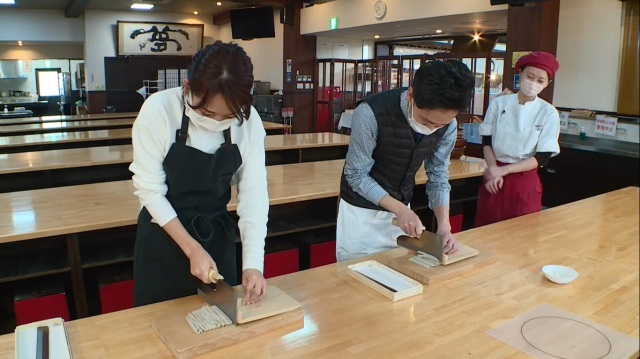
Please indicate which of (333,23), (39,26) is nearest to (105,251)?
(333,23)

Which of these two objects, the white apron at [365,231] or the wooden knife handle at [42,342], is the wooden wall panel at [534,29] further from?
the wooden knife handle at [42,342]

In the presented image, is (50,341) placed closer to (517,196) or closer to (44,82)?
(517,196)

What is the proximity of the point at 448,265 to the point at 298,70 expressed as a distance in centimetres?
843

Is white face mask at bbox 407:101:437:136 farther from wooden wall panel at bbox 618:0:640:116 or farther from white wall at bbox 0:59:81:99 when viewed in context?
white wall at bbox 0:59:81:99

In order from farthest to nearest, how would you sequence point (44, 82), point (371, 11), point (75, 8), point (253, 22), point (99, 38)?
point (44, 82)
point (99, 38)
point (75, 8)
point (253, 22)
point (371, 11)

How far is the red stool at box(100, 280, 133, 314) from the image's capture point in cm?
256

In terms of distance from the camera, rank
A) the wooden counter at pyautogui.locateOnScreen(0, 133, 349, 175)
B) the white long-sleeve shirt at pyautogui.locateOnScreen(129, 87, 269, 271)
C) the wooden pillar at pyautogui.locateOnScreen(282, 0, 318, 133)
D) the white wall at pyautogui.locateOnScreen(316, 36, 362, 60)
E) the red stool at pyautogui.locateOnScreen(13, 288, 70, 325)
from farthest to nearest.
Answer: the white wall at pyautogui.locateOnScreen(316, 36, 362, 60) → the wooden pillar at pyautogui.locateOnScreen(282, 0, 318, 133) → the wooden counter at pyautogui.locateOnScreen(0, 133, 349, 175) → the red stool at pyautogui.locateOnScreen(13, 288, 70, 325) → the white long-sleeve shirt at pyautogui.locateOnScreen(129, 87, 269, 271)

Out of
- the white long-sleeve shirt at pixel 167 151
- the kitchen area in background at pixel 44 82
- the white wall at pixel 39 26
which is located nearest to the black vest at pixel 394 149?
the white long-sleeve shirt at pixel 167 151

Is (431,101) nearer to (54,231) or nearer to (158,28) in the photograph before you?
(54,231)

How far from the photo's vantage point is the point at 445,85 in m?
1.55

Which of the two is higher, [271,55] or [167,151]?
[271,55]

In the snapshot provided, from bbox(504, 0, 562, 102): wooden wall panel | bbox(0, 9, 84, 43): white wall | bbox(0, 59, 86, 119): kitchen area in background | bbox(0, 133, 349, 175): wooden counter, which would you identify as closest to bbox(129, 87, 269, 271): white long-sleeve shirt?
bbox(0, 133, 349, 175): wooden counter

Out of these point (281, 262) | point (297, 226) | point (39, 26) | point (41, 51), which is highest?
point (39, 26)

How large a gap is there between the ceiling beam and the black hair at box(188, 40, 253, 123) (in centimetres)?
1028
